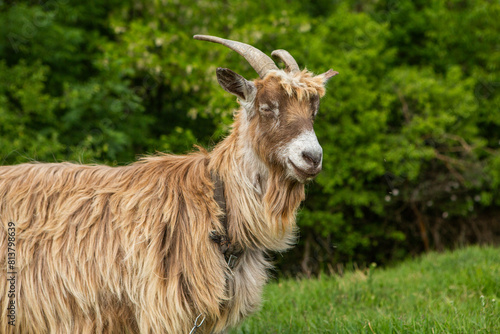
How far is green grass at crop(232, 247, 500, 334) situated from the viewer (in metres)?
4.00

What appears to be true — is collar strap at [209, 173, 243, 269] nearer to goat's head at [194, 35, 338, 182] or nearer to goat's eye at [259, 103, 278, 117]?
goat's head at [194, 35, 338, 182]

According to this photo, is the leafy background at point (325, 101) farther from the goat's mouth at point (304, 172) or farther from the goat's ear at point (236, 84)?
the goat's mouth at point (304, 172)

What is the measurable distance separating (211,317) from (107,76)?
328 inches

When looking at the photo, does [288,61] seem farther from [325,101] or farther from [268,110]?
[325,101]

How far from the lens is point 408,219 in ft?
41.0

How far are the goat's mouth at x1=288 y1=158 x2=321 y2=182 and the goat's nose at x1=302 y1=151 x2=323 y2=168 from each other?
3 cm

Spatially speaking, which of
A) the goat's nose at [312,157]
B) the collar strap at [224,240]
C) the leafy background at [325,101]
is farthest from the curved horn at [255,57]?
the leafy background at [325,101]

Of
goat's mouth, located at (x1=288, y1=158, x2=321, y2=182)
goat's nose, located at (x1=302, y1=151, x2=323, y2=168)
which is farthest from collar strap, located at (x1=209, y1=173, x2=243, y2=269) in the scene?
goat's nose, located at (x1=302, y1=151, x2=323, y2=168)

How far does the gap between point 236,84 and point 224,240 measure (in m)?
1.09

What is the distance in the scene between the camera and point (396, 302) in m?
5.27

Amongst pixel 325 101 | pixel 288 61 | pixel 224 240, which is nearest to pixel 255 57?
pixel 288 61

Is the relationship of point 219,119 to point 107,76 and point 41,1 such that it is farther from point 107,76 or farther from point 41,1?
point 41,1

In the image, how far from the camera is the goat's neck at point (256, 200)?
3637 millimetres

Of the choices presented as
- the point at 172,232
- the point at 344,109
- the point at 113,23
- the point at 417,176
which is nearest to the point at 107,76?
the point at 113,23
